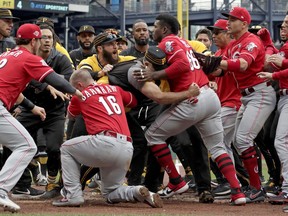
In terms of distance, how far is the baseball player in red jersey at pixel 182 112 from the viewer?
352 inches

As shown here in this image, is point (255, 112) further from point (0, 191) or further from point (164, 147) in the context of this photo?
point (0, 191)

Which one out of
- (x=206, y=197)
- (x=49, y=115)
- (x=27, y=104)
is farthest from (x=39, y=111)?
(x=206, y=197)

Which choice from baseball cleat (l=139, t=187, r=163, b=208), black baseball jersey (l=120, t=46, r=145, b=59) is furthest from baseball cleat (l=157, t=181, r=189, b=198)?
black baseball jersey (l=120, t=46, r=145, b=59)

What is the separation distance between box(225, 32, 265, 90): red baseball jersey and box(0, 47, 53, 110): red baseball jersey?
7.99 ft

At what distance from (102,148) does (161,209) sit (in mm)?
936

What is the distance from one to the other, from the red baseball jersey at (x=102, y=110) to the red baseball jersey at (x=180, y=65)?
70 cm

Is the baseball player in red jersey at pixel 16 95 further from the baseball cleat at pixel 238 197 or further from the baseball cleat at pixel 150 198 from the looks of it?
the baseball cleat at pixel 238 197

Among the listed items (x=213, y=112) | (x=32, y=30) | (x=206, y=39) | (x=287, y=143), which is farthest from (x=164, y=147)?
(x=206, y=39)

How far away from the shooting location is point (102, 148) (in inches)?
336

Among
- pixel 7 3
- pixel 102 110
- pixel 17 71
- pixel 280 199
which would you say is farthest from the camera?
pixel 7 3

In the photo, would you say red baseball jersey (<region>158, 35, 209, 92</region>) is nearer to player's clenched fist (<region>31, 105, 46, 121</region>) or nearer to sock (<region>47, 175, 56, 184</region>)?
player's clenched fist (<region>31, 105, 46, 121</region>)

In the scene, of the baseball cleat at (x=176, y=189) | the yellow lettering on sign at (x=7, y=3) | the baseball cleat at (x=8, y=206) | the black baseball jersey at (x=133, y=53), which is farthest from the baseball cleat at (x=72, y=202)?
the yellow lettering on sign at (x=7, y=3)

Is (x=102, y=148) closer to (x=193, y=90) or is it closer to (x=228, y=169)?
(x=193, y=90)

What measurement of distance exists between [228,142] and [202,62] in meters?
1.44
